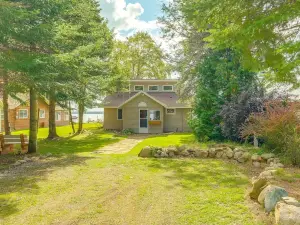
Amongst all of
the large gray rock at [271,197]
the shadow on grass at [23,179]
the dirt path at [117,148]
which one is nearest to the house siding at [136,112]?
the dirt path at [117,148]

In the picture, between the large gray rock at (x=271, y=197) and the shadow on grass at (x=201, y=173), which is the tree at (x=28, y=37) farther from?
the large gray rock at (x=271, y=197)

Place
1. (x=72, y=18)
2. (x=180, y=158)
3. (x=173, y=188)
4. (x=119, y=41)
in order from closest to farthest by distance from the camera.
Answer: (x=173, y=188)
(x=180, y=158)
(x=72, y=18)
(x=119, y=41)

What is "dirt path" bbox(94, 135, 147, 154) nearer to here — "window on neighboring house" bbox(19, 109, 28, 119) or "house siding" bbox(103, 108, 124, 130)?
"house siding" bbox(103, 108, 124, 130)

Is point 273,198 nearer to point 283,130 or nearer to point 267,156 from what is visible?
point 267,156

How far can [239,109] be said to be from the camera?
38.1 feet

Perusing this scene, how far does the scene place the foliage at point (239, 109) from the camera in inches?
448

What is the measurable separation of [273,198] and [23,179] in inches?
237

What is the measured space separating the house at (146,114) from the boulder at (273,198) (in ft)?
60.8

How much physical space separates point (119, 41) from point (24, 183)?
3499 centimetres

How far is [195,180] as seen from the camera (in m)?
6.50

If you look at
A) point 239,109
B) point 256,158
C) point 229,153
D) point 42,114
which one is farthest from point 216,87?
point 42,114

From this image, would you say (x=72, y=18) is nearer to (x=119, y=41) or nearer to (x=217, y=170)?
(x=217, y=170)

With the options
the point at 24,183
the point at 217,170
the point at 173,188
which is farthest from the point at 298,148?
the point at 24,183

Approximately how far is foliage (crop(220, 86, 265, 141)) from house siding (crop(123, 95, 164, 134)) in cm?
1161
